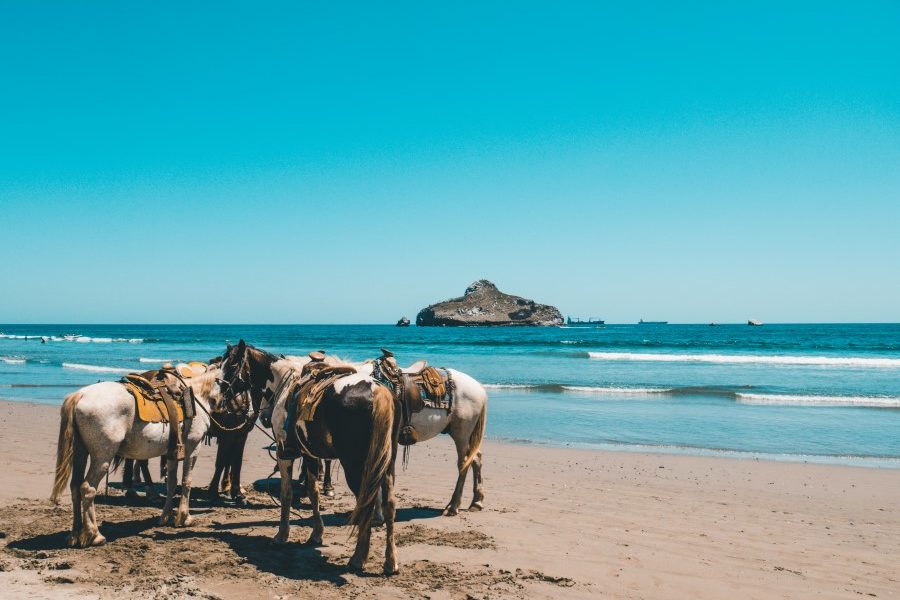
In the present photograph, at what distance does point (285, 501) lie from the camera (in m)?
5.55

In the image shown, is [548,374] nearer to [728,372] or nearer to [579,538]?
[728,372]

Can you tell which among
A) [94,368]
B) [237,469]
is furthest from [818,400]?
[94,368]

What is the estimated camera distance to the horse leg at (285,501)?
549cm

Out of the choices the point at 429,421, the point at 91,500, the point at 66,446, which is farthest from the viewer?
the point at 429,421

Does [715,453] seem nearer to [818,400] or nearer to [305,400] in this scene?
[305,400]

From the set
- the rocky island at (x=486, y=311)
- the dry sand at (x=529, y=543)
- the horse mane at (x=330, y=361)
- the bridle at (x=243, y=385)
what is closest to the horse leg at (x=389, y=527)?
the dry sand at (x=529, y=543)

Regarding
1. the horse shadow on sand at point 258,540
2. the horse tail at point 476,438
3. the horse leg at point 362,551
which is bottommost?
the horse shadow on sand at point 258,540

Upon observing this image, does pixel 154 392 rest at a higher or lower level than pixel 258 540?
higher

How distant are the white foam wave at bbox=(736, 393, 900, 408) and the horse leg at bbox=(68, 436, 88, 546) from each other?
17308mm

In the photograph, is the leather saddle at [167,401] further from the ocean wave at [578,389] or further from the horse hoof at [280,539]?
the ocean wave at [578,389]

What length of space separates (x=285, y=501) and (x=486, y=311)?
352 ft

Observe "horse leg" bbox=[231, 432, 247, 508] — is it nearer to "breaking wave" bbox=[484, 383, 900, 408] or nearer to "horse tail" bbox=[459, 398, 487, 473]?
"horse tail" bbox=[459, 398, 487, 473]

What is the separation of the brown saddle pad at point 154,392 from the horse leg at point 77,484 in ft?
1.72

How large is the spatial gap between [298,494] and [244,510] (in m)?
0.78
